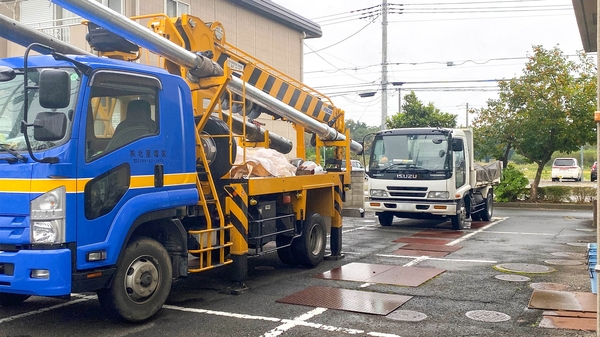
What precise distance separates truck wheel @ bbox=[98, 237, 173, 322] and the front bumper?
919 centimetres

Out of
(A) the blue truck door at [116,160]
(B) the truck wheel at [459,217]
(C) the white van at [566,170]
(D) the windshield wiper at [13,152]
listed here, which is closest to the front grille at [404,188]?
(B) the truck wheel at [459,217]

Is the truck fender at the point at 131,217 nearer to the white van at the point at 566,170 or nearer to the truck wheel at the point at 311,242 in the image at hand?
the truck wheel at the point at 311,242

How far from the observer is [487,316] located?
675 cm

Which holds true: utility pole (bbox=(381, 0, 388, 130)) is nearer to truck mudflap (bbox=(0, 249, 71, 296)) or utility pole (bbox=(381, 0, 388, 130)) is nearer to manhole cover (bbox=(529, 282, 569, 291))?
manhole cover (bbox=(529, 282, 569, 291))

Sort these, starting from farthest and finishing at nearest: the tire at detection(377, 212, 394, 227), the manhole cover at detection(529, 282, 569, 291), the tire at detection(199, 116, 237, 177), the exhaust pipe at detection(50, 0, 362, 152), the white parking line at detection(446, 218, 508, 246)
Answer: the tire at detection(377, 212, 394, 227)
the white parking line at detection(446, 218, 508, 246)
the manhole cover at detection(529, 282, 569, 291)
the tire at detection(199, 116, 237, 177)
the exhaust pipe at detection(50, 0, 362, 152)

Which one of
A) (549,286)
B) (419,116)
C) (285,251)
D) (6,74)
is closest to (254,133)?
(285,251)

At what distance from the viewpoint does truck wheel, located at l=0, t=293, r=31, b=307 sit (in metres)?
7.03

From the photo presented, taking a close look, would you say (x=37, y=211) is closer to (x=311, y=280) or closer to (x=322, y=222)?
(x=311, y=280)

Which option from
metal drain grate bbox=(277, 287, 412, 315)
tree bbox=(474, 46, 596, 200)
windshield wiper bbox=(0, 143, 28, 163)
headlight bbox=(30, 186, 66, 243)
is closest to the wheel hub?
→ headlight bbox=(30, 186, 66, 243)

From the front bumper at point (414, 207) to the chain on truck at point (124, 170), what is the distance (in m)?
6.33

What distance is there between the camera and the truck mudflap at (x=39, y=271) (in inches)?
210

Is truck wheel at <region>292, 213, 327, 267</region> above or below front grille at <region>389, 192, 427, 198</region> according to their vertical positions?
below

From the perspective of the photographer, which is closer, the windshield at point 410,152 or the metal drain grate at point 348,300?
the metal drain grate at point 348,300

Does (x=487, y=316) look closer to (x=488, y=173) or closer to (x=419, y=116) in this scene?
(x=488, y=173)
